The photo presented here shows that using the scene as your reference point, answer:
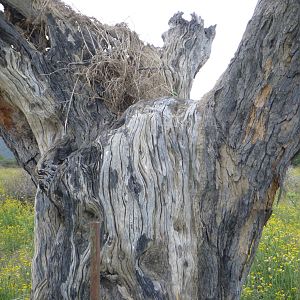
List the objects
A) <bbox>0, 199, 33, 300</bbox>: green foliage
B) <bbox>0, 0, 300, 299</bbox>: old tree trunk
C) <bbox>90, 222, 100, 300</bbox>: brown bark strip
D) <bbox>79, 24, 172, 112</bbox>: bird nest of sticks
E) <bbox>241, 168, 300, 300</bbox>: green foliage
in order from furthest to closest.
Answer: <bbox>0, 199, 33, 300</bbox>: green foliage → <bbox>241, 168, 300, 300</bbox>: green foliage → <bbox>79, 24, 172, 112</bbox>: bird nest of sticks → <bbox>0, 0, 300, 299</bbox>: old tree trunk → <bbox>90, 222, 100, 300</bbox>: brown bark strip

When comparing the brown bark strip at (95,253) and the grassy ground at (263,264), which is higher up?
the brown bark strip at (95,253)

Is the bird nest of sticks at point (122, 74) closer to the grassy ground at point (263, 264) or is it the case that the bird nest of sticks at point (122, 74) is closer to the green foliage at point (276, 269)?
the grassy ground at point (263, 264)

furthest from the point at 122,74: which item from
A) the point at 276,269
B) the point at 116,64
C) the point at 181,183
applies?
the point at 276,269

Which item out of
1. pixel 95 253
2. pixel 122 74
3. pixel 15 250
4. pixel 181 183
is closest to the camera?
pixel 95 253

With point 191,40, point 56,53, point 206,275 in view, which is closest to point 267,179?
point 206,275

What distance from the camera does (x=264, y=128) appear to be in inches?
106

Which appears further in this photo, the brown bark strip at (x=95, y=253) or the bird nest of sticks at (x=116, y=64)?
the bird nest of sticks at (x=116, y=64)

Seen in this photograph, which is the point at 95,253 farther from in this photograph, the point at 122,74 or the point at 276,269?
the point at 276,269

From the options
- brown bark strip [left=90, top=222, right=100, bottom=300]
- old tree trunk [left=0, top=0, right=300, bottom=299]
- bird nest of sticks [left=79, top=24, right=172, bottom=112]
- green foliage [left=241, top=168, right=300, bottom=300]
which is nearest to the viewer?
brown bark strip [left=90, top=222, right=100, bottom=300]

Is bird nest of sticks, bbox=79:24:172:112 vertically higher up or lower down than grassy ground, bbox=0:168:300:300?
higher up

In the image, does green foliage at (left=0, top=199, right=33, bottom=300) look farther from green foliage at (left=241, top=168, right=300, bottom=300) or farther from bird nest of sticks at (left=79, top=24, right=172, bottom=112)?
bird nest of sticks at (left=79, top=24, right=172, bottom=112)

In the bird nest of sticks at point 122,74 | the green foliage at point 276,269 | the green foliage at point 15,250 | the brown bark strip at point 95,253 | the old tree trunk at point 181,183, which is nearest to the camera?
the brown bark strip at point 95,253

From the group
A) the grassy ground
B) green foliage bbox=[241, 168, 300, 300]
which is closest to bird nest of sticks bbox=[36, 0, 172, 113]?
the grassy ground

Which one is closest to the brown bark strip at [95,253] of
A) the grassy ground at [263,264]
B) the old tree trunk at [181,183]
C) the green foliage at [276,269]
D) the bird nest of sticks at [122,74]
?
the old tree trunk at [181,183]
